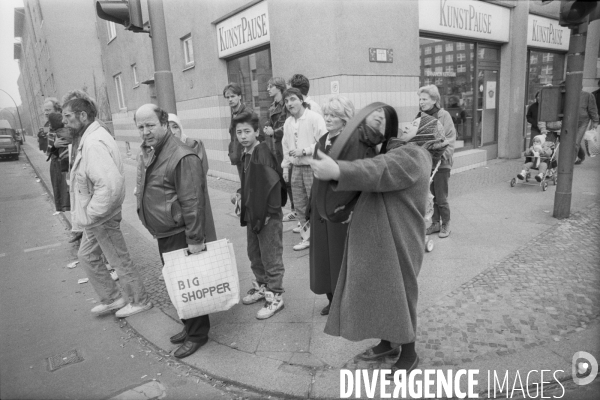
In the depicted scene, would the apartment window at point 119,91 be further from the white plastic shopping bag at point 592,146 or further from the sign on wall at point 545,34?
the white plastic shopping bag at point 592,146

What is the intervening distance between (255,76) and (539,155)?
19.5ft

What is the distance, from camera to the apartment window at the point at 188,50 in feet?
36.2

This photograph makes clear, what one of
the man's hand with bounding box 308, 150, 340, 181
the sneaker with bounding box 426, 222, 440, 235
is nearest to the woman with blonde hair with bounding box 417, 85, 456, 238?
the sneaker with bounding box 426, 222, 440, 235

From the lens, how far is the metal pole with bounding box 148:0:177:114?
422 cm

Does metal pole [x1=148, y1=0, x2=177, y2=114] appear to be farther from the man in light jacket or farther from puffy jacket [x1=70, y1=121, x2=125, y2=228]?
puffy jacket [x1=70, y1=121, x2=125, y2=228]

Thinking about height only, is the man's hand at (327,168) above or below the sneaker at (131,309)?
above

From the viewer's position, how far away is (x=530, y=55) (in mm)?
11250

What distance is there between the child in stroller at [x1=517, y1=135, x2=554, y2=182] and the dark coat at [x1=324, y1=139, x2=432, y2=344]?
6047mm

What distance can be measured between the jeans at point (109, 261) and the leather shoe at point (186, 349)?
101cm

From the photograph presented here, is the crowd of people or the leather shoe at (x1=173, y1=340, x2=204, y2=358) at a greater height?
the crowd of people

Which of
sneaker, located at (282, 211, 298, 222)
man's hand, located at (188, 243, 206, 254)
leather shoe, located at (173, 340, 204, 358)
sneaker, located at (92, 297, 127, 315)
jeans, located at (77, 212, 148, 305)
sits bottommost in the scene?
sneaker, located at (92, 297, 127, 315)

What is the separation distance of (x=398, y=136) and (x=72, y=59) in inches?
1228

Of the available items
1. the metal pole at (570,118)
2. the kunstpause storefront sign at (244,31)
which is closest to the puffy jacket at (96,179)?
the kunstpause storefront sign at (244,31)

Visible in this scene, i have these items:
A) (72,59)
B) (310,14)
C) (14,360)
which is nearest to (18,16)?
(72,59)
